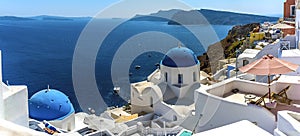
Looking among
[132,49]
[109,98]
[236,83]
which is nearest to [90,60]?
[132,49]

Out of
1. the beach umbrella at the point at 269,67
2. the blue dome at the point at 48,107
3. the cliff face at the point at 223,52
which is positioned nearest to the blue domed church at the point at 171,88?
the blue dome at the point at 48,107

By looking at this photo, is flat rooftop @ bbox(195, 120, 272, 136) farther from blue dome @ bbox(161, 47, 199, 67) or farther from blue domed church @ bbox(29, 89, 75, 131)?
blue dome @ bbox(161, 47, 199, 67)

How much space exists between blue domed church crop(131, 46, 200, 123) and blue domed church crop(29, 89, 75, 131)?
11.0 feet

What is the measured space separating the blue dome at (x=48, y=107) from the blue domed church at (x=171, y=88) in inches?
137

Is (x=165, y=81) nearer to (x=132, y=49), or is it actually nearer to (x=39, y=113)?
(x=39, y=113)

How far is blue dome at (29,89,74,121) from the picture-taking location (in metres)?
15.1

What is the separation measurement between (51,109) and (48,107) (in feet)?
0.53

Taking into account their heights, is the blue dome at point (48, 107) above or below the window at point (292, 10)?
below

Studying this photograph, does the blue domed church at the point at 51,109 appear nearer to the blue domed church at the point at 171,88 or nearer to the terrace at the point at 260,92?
the blue domed church at the point at 171,88

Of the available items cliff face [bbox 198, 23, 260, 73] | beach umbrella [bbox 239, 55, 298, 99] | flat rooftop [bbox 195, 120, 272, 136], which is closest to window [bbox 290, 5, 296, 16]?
cliff face [bbox 198, 23, 260, 73]

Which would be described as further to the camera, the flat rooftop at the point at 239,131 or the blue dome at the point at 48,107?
the blue dome at the point at 48,107

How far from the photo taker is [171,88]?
1716cm

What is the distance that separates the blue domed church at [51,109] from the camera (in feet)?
49.5

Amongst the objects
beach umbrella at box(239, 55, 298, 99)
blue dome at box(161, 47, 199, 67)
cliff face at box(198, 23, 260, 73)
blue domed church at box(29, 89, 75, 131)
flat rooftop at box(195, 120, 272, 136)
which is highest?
beach umbrella at box(239, 55, 298, 99)
